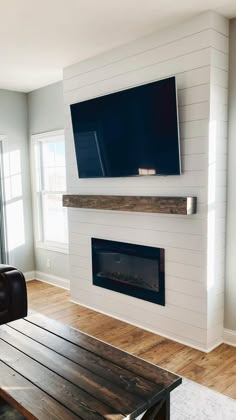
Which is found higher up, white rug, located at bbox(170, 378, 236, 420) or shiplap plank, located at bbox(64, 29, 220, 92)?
shiplap plank, located at bbox(64, 29, 220, 92)

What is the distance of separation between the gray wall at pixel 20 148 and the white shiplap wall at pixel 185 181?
1638mm

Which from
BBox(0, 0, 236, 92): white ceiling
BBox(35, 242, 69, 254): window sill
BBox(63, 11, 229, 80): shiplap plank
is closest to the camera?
BBox(0, 0, 236, 92): white ceiling

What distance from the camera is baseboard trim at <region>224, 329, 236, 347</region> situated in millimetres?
2941

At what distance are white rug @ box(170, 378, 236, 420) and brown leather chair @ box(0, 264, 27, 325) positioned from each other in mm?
1362

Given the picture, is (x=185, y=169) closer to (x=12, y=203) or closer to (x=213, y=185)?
(x=213, y=185)

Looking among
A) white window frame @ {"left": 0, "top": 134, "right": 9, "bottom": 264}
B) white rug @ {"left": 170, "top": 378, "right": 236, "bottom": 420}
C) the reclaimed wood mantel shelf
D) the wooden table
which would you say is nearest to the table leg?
the wooden table

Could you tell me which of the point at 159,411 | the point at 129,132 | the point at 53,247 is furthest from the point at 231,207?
the point at 53,247

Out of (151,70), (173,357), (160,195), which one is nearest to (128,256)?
(160,195)

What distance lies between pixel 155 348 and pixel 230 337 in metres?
0.64

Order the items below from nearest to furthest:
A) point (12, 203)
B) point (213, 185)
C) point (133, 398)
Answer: point (133, 398)
point (213, 185)
point (12, 203)

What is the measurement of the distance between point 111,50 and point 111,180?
1.24m

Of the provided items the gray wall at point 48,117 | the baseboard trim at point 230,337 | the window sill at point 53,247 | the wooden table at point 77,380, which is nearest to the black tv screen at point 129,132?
the gray wall at point 48,117

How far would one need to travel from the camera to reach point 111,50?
335cm

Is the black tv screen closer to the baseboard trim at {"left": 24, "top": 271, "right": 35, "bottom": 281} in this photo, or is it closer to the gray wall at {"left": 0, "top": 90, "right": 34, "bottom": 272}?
the gray wall at {"left": 0, "top": 90, "right": 34, "bottom": 272}
